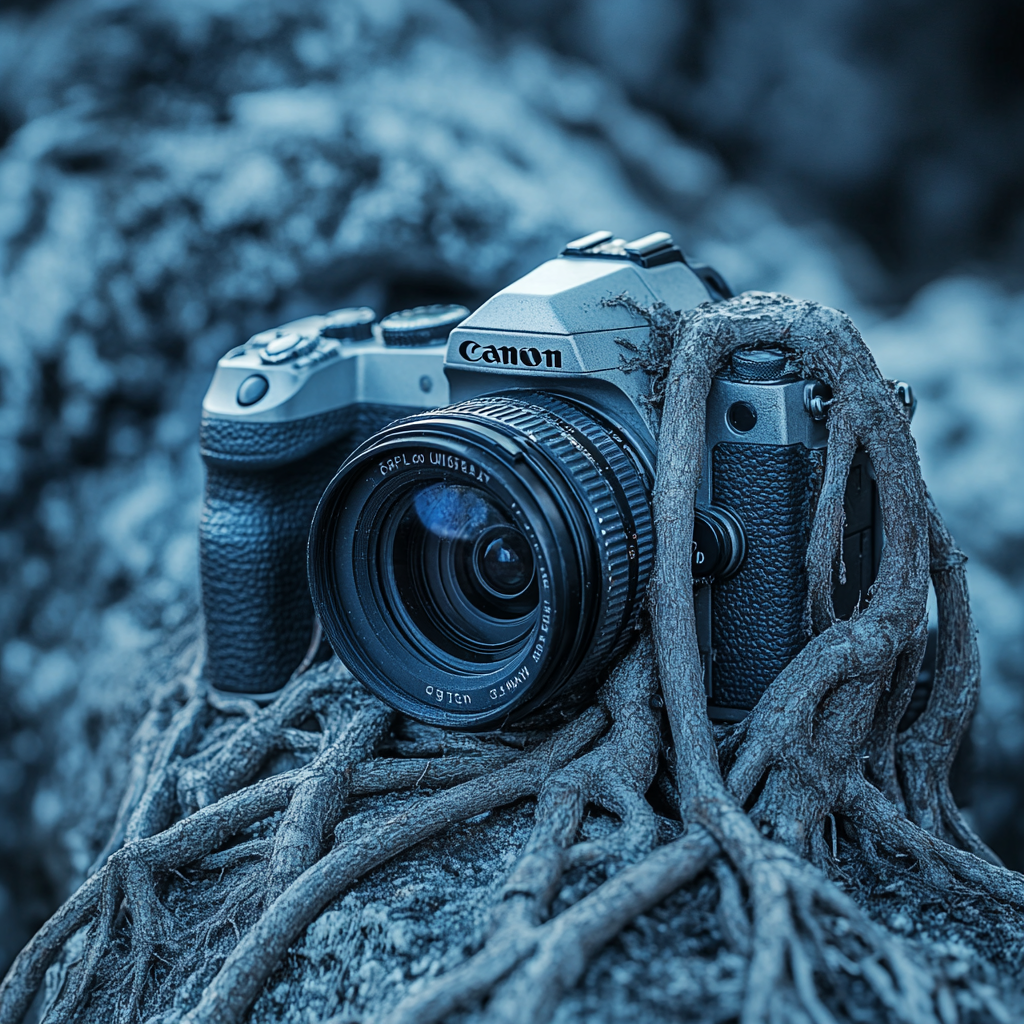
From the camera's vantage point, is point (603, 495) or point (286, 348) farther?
point (286, 348)

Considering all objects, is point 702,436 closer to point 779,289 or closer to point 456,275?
point 456,275

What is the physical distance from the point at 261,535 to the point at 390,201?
845 mm

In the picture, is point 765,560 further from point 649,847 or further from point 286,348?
point 286,348

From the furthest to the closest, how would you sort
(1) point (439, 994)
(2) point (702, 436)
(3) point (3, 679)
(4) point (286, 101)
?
(4) point (286, 101)
(3) point (3, 679)
(2) point (702, 436)
(1) point (439, 994)

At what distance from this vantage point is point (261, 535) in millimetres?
990

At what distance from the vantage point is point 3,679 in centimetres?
166

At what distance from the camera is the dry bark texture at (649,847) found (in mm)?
598

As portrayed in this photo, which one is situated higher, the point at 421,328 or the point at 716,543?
the point at 421,328

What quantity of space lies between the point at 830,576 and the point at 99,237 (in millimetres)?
1315

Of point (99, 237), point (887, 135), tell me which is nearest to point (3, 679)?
point (99, 237)

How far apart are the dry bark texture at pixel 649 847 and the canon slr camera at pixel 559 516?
0.03 m

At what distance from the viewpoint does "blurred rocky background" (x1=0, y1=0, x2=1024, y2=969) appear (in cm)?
169

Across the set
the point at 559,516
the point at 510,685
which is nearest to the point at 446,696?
the point at 510,685

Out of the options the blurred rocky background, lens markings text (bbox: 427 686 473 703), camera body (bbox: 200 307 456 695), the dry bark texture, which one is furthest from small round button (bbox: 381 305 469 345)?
the blurred rocky background
